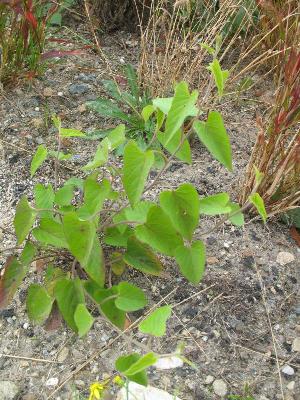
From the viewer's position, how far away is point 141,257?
1.72 metres

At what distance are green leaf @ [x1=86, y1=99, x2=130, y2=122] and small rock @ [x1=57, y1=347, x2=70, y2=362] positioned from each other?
37.3 inches

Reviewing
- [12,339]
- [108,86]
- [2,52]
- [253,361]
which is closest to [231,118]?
[108,86]

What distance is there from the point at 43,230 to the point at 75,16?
63.4 inches

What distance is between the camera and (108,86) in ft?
8.20

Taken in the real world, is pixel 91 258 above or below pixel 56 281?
above

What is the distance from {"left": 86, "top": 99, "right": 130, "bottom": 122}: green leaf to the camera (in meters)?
2.37

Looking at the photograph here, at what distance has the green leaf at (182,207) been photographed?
4.69ft

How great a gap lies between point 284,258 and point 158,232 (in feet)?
2.05

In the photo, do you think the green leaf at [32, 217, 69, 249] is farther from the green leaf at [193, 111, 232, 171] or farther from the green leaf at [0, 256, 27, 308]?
the green leaf at [193, 111, 232, 171]

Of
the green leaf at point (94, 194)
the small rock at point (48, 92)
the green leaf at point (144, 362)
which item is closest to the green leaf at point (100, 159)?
the green leaf at point (94, 194)

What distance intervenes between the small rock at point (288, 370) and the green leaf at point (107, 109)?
3.51 feet

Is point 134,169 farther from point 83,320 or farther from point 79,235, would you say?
point 83,320

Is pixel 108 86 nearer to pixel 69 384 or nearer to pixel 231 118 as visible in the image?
pixel 231 118

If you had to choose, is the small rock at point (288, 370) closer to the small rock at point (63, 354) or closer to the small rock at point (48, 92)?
the small rock at point (63, 354)
